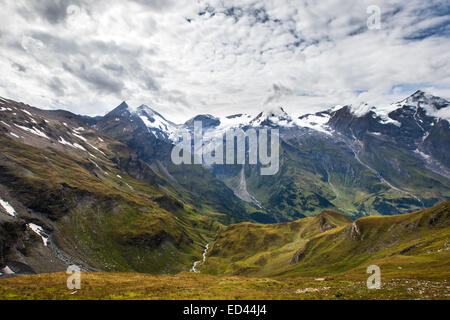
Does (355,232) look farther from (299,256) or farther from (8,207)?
(8,207)

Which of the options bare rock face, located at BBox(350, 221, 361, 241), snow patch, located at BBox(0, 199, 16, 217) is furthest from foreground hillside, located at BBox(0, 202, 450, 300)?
snow patch, located at BBox(0, 199, 16, 217)

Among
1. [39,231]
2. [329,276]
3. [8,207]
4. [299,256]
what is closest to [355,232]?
[299,256]

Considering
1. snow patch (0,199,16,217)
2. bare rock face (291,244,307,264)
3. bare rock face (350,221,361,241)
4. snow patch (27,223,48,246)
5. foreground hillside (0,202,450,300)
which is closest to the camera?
foreground hillside (0,202,450,300)

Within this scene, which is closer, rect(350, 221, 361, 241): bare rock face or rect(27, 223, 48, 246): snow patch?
rect(350, 221, 361, 241): bare rock face

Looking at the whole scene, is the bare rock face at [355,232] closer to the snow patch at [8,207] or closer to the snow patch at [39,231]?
the snow patch at [39,231]

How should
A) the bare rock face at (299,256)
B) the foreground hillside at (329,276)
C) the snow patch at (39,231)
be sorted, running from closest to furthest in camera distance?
the foreground hillside at (329,276) → the bare rock face at (299,256) → the snow patch at (39,231)

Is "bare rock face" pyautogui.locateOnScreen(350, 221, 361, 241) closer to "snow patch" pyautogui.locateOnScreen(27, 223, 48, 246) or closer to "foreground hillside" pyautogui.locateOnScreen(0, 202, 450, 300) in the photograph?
"foreground hillside" pyautogui.locateOnScreen(0, 202, 450, 300)

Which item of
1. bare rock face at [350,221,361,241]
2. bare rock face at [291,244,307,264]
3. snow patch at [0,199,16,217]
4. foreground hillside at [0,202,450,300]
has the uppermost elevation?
snow patch at [0,199,16,217]

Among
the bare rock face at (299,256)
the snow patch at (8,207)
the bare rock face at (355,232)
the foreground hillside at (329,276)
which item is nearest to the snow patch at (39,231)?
the snow patch at (8,207)
